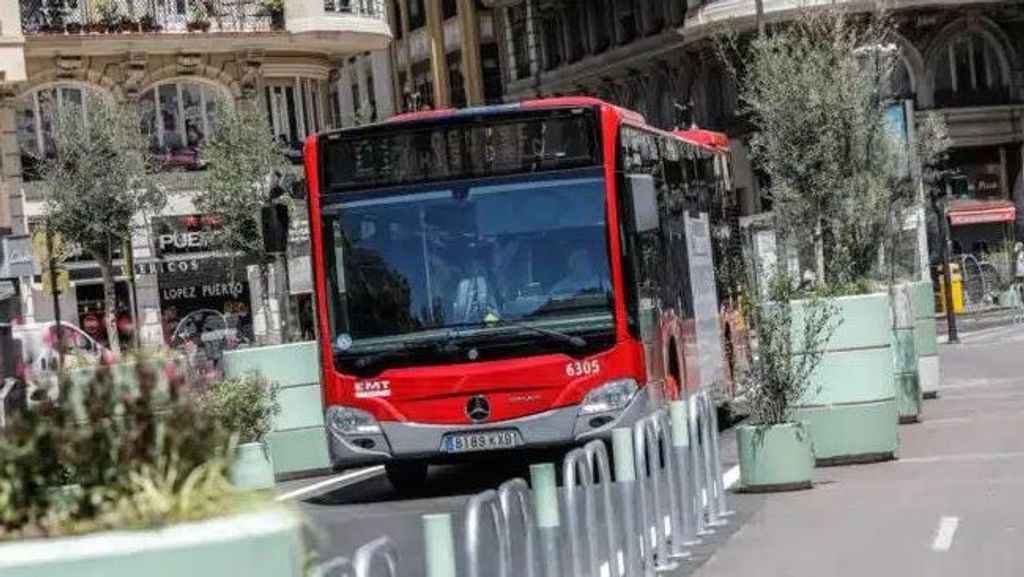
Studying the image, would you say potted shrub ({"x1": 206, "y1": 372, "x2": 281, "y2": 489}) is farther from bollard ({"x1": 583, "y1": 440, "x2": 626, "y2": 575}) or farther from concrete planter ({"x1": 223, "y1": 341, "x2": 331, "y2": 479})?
bollard ({"x1": 583, "y1": 440, "x2": 626, "y2": 575})

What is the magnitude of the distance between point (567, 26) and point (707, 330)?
48.9 metres

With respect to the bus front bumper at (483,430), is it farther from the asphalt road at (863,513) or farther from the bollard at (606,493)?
the bollard at (606,493)

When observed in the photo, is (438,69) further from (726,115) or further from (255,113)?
(255,113)

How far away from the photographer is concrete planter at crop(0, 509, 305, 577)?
4121 mm

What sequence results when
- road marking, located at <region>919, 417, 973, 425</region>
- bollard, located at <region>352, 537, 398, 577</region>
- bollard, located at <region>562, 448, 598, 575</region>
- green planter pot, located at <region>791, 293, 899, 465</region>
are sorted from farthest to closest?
road marking, located at <region>919, 417, 973, 425</region>, green planter pot, located at <region>791, 293, 899, 465</region>, bollard, located at <region>562, 448, 598, 575</region>, bollard, located at <region>352, 537, 398, 577</region>

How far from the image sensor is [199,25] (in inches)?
1832

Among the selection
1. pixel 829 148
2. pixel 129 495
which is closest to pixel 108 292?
pixel 829 148

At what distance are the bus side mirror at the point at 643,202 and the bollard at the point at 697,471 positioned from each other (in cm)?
362

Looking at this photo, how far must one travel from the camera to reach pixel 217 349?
4375cm

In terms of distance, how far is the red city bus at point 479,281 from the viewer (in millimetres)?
15977

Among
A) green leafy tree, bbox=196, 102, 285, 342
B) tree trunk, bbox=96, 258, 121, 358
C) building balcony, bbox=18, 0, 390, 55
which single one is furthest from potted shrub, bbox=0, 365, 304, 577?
building balcony, bbox=18, 0, 390, 55

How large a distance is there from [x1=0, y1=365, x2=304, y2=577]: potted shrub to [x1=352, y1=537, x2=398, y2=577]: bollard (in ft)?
3.45

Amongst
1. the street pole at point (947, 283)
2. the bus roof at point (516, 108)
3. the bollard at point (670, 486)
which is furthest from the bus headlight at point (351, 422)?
the street pole at point (947, 283)

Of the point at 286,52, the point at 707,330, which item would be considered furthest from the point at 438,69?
the point at 707,330
